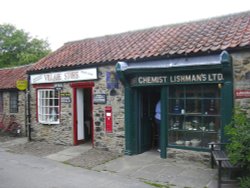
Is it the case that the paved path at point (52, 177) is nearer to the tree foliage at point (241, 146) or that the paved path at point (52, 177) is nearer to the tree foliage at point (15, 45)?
the tree foliage at point (241, 146)

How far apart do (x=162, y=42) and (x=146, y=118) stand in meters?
2.63

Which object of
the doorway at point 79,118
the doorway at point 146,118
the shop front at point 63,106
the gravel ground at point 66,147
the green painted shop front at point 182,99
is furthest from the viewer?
the doorway at point 79,118

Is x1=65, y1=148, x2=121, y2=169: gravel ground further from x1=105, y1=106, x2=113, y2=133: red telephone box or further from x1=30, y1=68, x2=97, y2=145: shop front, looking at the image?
x1=30, y1=68, x2=97, y2=145: shop front

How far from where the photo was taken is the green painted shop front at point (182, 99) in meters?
8.30

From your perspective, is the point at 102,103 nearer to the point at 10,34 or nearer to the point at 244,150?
the point at 244,150

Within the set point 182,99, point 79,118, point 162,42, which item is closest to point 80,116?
point 79,118

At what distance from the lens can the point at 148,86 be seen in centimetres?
973

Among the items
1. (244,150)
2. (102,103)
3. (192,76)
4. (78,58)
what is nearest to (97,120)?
(102,103)

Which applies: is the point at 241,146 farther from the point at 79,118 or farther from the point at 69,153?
the point at 79,118

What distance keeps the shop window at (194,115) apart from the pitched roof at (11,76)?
963 cm

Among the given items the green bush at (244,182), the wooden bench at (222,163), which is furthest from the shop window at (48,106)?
the green bush at (244,182)

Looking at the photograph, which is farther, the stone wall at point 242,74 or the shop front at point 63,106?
the shop front at point 63,106

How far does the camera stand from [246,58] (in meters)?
7.95

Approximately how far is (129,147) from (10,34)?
3215 centimetres
